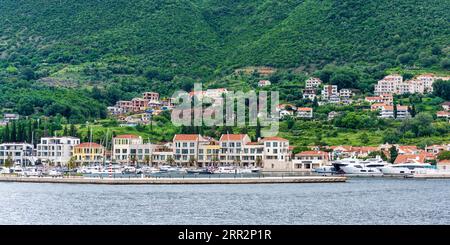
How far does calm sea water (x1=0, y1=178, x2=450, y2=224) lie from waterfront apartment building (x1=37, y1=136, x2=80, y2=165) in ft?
90.2

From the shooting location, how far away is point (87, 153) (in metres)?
89.5

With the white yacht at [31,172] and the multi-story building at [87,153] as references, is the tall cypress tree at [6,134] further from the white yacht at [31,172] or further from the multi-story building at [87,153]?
the white yacht at [31,172]

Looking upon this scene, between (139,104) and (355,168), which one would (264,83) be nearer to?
(139,104)

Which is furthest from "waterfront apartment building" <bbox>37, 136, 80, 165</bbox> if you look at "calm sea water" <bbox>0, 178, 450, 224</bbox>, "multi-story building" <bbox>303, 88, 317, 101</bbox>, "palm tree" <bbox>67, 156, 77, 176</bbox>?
"multi-story building" <bbox>303, 88, 317, 101</bbox>

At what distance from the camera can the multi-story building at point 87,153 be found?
3511 inches

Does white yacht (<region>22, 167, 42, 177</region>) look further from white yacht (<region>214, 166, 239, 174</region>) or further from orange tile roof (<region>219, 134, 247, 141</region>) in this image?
orange tile roof (<region>219, 134, 247, 141</region>)

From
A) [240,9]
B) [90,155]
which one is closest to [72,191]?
[90,155]

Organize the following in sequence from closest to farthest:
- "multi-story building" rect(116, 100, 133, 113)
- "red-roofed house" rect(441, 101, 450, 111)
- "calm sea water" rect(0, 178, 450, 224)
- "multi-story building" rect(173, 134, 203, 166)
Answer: "calm sea water" rect(0, 178, 450, 224) < "multi-story building" rect(173, 134, 203, 166) < "red-roofed house" rect(441, 101, 450, 111) < "multi-story building" rect(116, 100, 133, 113)

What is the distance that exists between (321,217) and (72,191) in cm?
2163

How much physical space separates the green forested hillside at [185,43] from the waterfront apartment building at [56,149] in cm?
1552

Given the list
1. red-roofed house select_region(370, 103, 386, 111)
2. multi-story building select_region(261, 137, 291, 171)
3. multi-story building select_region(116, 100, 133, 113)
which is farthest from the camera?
multi-story building select_region(116, 100, 133, 113)

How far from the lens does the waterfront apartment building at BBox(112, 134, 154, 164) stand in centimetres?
9081

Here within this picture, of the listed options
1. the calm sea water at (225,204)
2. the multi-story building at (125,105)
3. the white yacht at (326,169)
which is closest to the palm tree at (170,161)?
the white yacht at (326,169)

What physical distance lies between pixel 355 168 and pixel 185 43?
6558 centimetres
